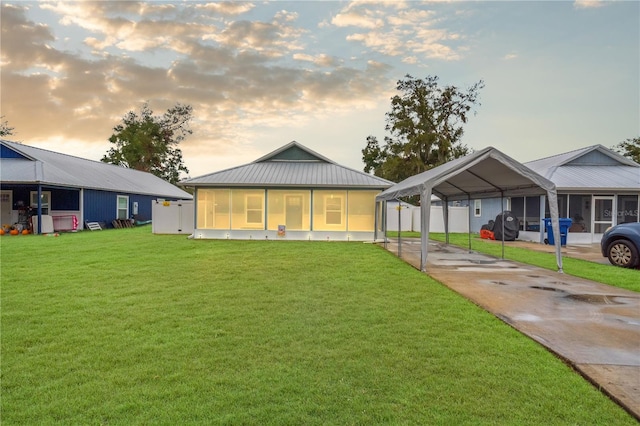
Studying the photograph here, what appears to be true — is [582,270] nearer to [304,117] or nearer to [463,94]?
[304,117]

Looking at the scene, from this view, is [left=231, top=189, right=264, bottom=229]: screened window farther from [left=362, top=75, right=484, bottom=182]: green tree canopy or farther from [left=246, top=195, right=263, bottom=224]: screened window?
[left=362, top=75, right=484, bottom=182]: green tree canopy

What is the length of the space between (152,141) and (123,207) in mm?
25495

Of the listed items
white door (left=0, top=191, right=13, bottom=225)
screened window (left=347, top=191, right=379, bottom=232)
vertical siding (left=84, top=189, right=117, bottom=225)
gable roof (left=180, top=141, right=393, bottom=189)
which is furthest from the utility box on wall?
screened window (left=347, top=191, right=379, bottom=232)

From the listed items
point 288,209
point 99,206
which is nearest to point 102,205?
point 99,206

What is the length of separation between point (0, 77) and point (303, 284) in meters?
22.2

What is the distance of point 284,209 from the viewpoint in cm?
1712

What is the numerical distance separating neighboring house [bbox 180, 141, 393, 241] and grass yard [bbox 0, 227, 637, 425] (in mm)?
9788

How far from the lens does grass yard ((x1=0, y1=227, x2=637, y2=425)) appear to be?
2668 mm

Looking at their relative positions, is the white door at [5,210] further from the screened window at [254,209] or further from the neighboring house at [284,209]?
the screened window at [254,209]

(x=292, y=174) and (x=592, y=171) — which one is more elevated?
(x=592, y=171)

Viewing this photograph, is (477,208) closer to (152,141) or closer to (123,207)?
(123,207)

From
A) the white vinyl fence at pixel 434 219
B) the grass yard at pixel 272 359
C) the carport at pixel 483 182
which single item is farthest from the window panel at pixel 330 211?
the grass yard at pixel 272 359

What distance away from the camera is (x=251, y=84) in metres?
20.3

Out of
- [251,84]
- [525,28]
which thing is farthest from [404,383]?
[251,84]
